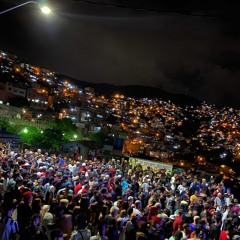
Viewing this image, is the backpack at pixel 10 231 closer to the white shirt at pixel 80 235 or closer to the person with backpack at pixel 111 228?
the white shirt at pixel 80 235

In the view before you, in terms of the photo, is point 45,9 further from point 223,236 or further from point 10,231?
point 223,236

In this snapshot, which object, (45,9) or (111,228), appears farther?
(45,9)

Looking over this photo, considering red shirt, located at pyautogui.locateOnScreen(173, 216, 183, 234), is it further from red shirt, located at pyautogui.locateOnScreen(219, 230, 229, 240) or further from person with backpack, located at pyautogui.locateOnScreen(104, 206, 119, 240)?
person with backpack, located at pyautogui.locateOnScreen(104, 206, 119, 240)

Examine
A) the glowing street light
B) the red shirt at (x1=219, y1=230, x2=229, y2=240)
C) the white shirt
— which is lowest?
the red shirt at (x1=219, y1=230, x2=229, y2=240)

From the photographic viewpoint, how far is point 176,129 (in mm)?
136375

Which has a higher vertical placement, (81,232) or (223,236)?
(81,232)

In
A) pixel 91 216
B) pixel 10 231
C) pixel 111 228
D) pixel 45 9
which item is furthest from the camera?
pixel 45 9

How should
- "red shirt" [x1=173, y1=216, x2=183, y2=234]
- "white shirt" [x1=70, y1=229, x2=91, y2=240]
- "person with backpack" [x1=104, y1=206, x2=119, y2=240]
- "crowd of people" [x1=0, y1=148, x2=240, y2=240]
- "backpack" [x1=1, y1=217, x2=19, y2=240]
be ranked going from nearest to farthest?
"white shirt" [x1=70, y1=229, x2=91, y2=240] < "backpack" [x1=1, y1=217, x2=19, y2=240] < "crowd of people" [x1=0, y1=148, x2=240, y2=240] < "person with backpack" [x1=104, y1=206, x2=119, y2=240] < "red shirt" [x1=173, y1=216, x2=183, y2=234]

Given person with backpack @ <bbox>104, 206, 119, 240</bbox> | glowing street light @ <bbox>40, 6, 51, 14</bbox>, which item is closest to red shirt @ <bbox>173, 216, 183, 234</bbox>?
person with backpack @ <bbox>104, 206, 119, 240</bbox>

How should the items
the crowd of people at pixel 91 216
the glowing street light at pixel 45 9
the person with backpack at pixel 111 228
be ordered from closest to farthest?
1. the crowd of people at pixel 91 216
2. the person with backpack at pixel 111 228
3. the glowing street light at pixel 45 9

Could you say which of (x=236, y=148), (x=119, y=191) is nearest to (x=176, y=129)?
(x=236, y=148)

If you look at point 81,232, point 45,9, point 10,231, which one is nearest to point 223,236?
point 81,232

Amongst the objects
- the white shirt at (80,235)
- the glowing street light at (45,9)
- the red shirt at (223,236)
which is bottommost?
the red shirt at (223,236)

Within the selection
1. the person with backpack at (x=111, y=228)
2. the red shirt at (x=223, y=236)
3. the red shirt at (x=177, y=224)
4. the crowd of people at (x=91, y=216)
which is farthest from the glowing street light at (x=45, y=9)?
the red shirt at (x=223, y=236)
